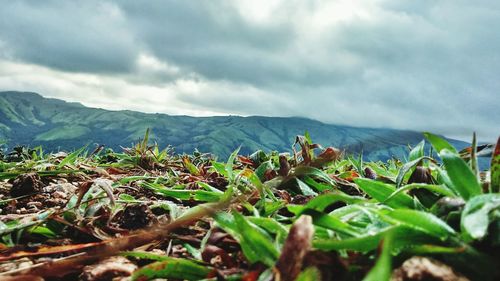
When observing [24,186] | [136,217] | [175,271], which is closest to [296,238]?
[175,271]

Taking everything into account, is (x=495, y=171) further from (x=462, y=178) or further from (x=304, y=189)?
(x=304, y=189)

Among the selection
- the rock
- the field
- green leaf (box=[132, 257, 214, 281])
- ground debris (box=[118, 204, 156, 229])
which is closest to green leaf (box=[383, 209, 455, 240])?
the field

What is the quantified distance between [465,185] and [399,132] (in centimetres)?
52

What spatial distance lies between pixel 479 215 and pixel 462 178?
323 millimetres

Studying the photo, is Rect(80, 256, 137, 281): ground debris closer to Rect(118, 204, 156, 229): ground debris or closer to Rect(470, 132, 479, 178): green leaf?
Rect(118, 204, 156, 229): ground debris

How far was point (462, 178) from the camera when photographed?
1411 millimetres

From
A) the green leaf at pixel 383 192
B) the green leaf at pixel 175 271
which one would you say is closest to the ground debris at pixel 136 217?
the green leaf at pixel 175 271

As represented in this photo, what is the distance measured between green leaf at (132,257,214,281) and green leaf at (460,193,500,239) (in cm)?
74

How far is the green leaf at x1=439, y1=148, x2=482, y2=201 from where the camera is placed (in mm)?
1367

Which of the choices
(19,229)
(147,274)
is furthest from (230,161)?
(147,274)

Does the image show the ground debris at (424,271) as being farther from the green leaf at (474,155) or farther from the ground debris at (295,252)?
the green leaf at (474,155)

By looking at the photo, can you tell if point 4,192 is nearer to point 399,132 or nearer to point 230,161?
point 230,161

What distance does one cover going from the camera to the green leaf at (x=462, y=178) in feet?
4.49

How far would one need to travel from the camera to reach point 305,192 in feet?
8.35
